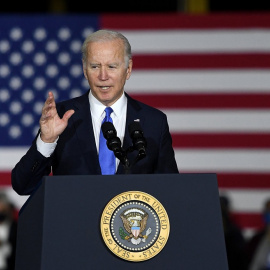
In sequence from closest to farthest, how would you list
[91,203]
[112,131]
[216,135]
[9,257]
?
[91,203], [112,131], [9,257], [216,135]

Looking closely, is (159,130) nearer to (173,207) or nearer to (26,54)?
(173,207)

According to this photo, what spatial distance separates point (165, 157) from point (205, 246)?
54 cm

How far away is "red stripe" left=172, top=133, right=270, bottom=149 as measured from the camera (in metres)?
7.16

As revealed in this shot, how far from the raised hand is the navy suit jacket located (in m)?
0.09

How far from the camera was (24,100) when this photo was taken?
7211 mm

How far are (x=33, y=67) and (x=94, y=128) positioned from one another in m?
4.73

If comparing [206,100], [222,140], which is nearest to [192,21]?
[206,100]

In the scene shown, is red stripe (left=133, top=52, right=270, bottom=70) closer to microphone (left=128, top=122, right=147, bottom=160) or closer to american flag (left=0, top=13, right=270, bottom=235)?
american flag (left=0, top=13, right=270, bottom=235)

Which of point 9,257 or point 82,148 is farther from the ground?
point 9,257

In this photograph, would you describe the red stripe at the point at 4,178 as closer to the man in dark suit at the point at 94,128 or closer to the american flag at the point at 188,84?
the american flag at the point at 188,84

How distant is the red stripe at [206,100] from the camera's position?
719 cm

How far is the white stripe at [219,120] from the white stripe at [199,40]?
573 millimetres

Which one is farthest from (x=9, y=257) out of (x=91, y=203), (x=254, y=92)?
(x=91, y=203)

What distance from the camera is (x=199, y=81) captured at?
7266 mm
